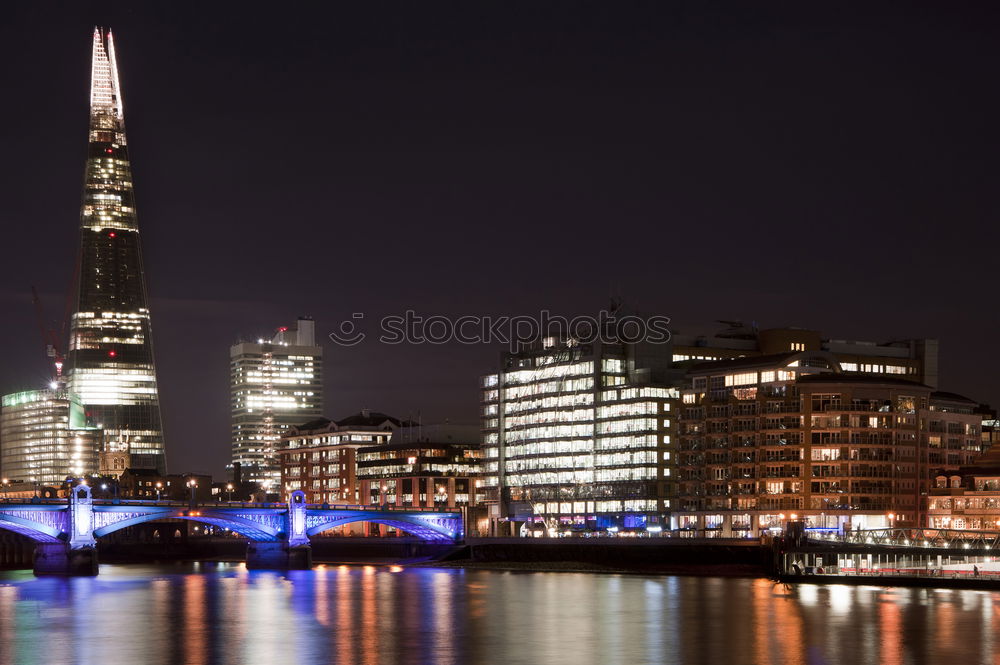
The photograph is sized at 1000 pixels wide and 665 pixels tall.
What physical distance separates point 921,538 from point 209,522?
77.4m

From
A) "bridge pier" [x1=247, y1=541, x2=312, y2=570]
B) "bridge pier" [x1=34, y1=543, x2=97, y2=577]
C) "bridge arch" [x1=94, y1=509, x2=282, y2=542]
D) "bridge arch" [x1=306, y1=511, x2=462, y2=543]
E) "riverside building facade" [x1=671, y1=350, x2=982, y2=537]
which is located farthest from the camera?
"bridge arch" [x1=306, y1=511, x2=462, y2=543]

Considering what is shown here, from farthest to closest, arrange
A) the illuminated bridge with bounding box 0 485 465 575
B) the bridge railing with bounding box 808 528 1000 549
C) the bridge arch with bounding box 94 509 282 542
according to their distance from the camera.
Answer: the bridge arch with bounding box 94 509 282 542 → the illuminated bridge with bounding box 0 485 465 575 → the bridge railing with bounding box 808 528 1000 549

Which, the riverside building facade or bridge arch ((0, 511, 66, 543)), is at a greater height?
the riverside building facade

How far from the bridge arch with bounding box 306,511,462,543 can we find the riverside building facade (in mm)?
29748

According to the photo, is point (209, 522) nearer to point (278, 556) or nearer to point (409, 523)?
point (278, 556)

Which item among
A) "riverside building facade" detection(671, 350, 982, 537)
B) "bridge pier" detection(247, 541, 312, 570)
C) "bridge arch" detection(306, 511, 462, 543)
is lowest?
"bridge pier" detection(247, 541, 312, 570)

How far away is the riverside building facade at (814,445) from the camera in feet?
590

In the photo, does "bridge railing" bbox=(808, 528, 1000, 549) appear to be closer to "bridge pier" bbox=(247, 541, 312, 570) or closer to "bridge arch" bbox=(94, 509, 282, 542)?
"bridge pier" bbox=(247, 541, 312, 570)

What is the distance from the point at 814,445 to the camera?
18088 centimetres

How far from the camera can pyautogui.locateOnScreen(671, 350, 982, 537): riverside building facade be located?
180m

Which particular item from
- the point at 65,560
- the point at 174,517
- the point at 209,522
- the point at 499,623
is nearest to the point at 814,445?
the point at 209,522

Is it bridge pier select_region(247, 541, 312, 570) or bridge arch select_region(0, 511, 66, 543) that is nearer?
bridge arch select_region(0, 511, 66, 543)

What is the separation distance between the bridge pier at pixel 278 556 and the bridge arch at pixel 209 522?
0.92 metres

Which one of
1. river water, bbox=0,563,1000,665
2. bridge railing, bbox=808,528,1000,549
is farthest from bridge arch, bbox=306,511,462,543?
bridge railing, bbox=808,528,1000,549
